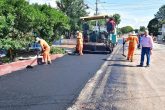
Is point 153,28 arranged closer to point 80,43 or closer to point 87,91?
point 80,43

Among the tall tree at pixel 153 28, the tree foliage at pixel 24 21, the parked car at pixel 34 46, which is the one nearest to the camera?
the tree foliage at pixel 24 21

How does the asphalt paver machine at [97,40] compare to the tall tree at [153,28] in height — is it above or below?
above

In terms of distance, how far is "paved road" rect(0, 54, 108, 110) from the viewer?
9.52m

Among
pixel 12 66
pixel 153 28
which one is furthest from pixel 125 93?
pixel 153 28

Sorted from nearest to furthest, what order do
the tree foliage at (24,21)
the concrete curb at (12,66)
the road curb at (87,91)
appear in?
1. the road curb at (87,91)
2. the concrete curb at (12,66)
3. the tree foliage at (24,21)

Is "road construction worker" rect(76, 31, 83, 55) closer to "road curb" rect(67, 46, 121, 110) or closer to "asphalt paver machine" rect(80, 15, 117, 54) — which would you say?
"asphalt paver machine" rect(80, 15, 117, 54)

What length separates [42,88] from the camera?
11.9 metres

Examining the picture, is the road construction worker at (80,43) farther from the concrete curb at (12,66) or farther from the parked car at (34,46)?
the concrete curb at (12,66)

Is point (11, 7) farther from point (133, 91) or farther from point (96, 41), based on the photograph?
point (96, 41)

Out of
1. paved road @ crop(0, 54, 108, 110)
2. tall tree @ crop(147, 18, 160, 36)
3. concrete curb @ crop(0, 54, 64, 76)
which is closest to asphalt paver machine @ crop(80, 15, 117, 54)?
concrete curb @ crop(0, 54, 64, 76)

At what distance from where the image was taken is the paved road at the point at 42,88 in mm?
9516

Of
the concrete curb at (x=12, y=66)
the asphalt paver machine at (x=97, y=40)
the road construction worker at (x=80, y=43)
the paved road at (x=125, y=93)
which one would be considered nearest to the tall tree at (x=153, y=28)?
the asphalt paver machine at (x=97, y=40)

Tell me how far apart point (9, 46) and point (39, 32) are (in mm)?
7818

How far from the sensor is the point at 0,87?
39.3ft
